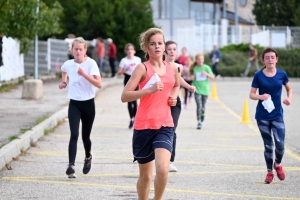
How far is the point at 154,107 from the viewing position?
24.1 feet

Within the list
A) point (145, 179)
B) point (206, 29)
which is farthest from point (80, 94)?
point (206, 29)

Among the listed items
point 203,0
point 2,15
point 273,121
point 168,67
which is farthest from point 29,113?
point 203,0

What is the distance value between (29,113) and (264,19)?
168 feet

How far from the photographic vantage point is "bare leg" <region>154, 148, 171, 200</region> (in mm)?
7016

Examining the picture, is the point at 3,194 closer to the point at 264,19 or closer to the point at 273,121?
the point at 273,121

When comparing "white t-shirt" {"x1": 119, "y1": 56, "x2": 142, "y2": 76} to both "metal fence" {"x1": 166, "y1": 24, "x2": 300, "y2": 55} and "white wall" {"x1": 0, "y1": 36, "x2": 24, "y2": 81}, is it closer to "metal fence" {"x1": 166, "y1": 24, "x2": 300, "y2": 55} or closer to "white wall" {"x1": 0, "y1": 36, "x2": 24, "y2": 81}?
"white wall" {"x1": 0, "y1": 36, "x2": 24, "y2": 81}

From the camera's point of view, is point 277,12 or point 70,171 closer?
point 70,171

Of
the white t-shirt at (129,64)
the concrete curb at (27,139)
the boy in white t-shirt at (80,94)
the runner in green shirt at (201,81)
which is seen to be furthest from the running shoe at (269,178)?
the runner in green shirt at (201,81)

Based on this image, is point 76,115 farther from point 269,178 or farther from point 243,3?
point 243,3

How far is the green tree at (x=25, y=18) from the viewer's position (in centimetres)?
1953

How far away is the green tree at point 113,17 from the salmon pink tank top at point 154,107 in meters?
37.3

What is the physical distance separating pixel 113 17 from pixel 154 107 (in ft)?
127

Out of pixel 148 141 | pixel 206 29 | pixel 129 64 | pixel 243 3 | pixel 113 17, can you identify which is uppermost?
pixel 243 3

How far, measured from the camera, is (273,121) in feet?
32.8
